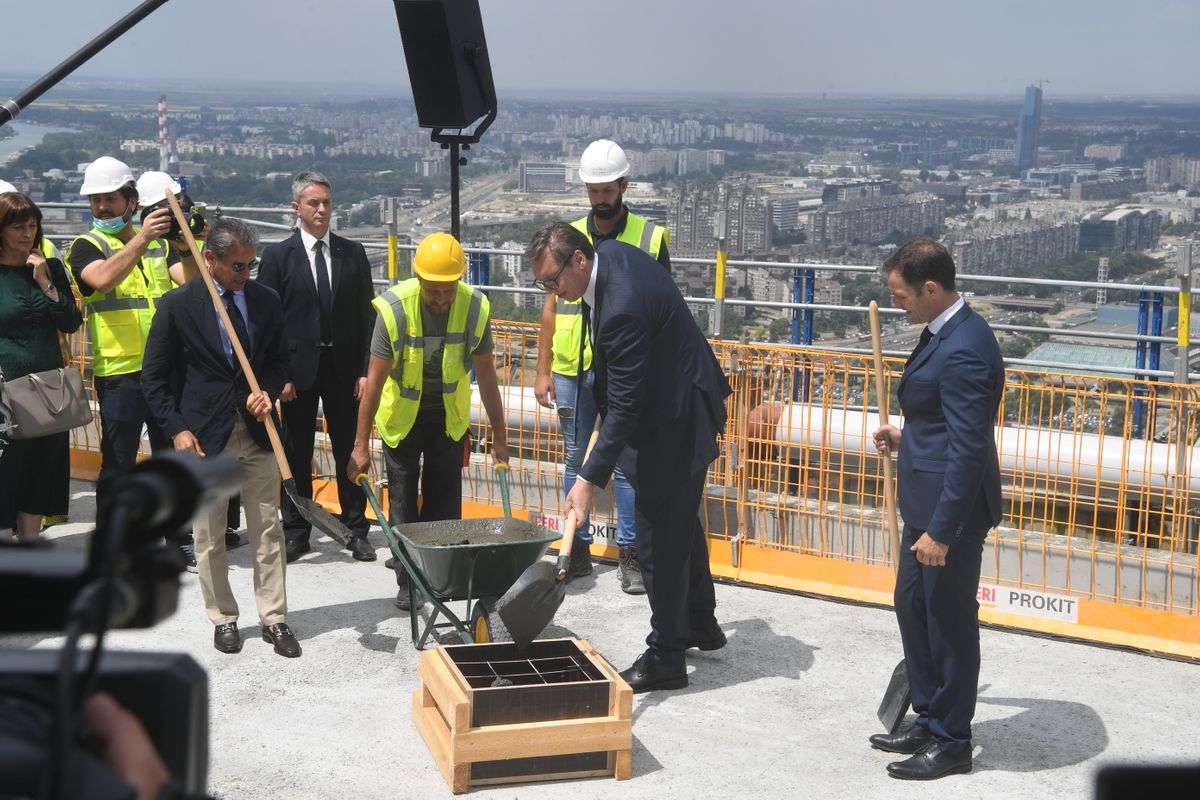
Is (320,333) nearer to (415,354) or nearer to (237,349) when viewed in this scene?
(415,354)

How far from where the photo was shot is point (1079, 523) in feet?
22.2

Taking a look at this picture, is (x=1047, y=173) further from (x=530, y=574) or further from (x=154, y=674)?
(x=154, y=674)

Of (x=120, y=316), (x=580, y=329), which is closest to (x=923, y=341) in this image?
(x=580, y=329)

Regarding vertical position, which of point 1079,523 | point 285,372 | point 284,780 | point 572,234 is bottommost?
point 284,780

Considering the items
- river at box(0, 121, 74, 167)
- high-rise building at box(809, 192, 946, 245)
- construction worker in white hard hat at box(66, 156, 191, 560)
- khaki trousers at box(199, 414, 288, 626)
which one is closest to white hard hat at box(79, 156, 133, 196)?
construction worker in white hard hat at box(66, 156, 191, 560)

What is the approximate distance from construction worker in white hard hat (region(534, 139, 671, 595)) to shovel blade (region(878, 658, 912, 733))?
6.37 ft

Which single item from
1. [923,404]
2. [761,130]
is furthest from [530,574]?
[761,130]

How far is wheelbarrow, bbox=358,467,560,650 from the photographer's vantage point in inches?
216

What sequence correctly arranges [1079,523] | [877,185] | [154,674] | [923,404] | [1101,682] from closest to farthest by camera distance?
1. [154,674]
2. [923,404]
3. [1101,682]
4. [1079,523]
5. [877,185]

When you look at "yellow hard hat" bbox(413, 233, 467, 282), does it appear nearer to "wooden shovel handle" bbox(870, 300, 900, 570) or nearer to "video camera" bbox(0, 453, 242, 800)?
"wooden shovel handle" bbox(870, 300, 900, 570)

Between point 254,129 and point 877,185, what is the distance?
1660 cm

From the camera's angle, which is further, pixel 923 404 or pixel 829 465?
pixel 829 465

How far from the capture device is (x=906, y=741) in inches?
197

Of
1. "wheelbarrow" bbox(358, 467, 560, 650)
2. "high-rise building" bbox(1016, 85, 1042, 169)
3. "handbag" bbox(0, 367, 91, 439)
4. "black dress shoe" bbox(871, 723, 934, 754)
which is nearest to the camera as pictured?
"black dress shoe" bbox(871, 723, 934, 754)
